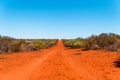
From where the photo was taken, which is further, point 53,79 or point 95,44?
point 95,44

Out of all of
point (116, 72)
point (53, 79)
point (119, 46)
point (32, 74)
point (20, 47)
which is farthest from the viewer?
point (20, 47)

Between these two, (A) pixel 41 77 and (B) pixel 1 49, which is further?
(B) pixel 1 49

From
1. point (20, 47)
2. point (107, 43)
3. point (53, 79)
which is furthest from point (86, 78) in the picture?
point (20, 47)

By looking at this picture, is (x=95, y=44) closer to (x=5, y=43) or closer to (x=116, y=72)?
(x=5, y=43)

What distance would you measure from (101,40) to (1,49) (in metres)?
14.4

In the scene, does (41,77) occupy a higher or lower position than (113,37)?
lower

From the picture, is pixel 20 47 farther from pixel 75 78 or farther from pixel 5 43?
pixel 75 78

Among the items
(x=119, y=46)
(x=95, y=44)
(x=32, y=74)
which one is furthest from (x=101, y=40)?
(x=32, y=74)

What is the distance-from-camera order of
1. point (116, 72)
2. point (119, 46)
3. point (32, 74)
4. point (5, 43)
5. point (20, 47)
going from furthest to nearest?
point (20, 47)
point (5, 43)
point (119, 46)
point (116, 72)
point (32, 74)

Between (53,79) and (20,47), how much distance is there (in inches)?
943

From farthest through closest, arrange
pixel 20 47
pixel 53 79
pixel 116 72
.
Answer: pixel 20 47 → pixel 116 72 → pixel 53 79

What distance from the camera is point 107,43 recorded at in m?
33.1

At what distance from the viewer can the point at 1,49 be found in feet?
105

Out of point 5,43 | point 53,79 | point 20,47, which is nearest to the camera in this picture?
point 53,79
